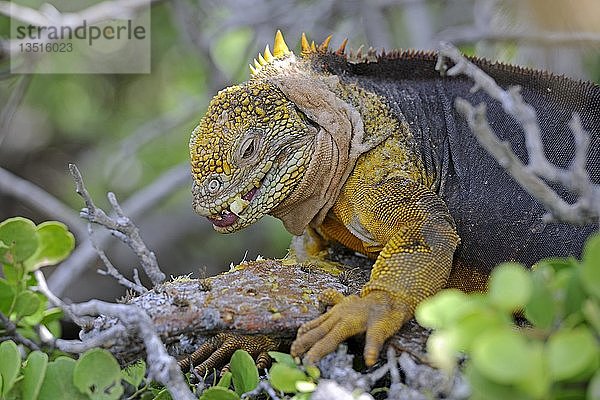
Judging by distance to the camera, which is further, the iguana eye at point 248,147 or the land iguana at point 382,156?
the iguana eye at point 248,147

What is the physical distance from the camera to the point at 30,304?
280 centimetres

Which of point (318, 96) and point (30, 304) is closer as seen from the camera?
point (30, 304)

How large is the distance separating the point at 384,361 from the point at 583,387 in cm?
106

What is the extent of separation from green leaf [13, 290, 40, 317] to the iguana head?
0.91 metres

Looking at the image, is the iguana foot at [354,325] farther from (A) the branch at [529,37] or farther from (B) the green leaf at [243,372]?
(A) the branch at [529,37]

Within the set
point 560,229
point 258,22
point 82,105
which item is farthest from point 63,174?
point 560,229

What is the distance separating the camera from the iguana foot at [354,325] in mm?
2674

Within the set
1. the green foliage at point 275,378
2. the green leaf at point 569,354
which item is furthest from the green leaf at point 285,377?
the green leaf at point 569,354

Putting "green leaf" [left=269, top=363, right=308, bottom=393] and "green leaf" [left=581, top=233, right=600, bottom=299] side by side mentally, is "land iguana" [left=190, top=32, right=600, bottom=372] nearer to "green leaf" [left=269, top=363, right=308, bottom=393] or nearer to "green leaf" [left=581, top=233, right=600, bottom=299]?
"green leaf" [left=269, top=363, right=308, bottom=393]

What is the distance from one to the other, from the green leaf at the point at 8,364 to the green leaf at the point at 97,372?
17 centimetres

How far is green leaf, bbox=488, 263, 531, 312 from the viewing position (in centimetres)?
167

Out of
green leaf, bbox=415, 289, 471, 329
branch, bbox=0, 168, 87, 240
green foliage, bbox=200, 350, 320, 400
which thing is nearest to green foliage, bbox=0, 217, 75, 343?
green foliage, bbox=200, 350, 320, 400

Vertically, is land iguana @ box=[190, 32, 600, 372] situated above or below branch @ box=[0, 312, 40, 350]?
above

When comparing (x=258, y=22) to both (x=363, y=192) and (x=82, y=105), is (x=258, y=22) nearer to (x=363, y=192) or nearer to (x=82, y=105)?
(x=363, y=192)
